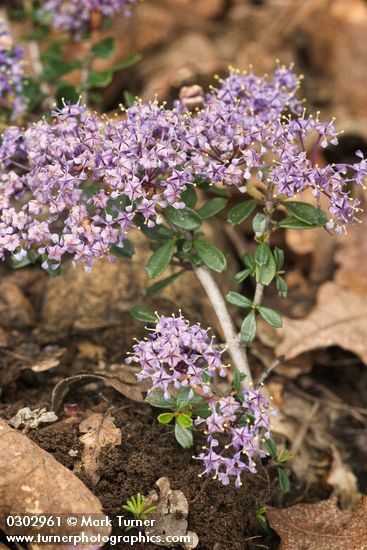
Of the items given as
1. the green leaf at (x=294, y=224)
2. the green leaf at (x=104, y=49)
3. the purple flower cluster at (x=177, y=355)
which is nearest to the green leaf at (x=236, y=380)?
the purple flower cluster at (x=177, y=355)

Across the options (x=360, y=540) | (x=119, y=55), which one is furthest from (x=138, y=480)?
(x=119, y=55)

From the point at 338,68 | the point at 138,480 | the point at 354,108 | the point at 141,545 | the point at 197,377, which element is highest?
the point at 338,68

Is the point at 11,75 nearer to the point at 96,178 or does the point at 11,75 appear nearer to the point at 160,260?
the point at 96,178

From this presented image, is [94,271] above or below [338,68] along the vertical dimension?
below

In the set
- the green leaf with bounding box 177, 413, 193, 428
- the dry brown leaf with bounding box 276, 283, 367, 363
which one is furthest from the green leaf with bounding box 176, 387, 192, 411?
the dry brown leaf with bounding box 276, 283, 367, 363

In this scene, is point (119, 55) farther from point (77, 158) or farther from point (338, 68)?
point (77, 158)

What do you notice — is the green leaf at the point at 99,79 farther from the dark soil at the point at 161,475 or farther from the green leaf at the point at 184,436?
the green leaf at the point at 184,436
